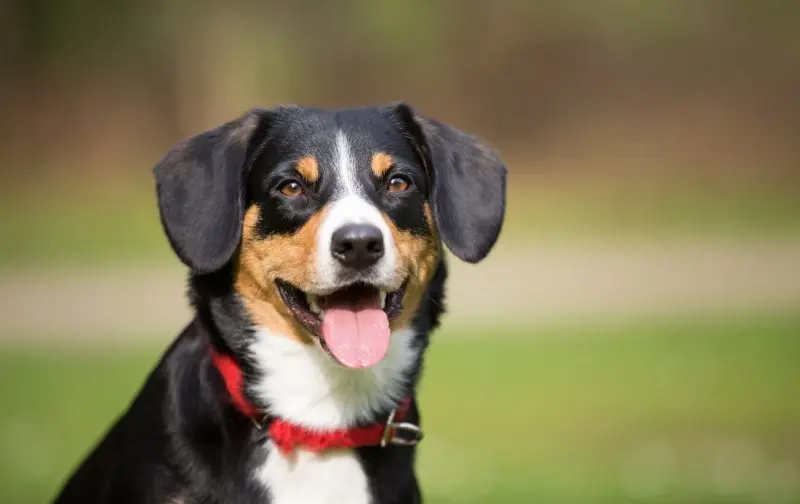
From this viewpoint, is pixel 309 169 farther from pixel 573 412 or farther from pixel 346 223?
pixel 573 412

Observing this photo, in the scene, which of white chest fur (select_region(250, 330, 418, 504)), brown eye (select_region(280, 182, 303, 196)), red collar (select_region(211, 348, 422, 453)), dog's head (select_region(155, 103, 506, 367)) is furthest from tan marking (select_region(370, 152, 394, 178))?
red collar (select_region(211, 348, 422, 453))

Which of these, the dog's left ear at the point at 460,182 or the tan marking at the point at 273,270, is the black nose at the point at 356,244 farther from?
the dog's left ear at the point at 460,182

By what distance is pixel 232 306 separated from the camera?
4.11 metres

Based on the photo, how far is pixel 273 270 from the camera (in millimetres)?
4020

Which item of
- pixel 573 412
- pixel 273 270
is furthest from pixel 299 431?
pixel 573 412

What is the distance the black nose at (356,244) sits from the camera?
3828 millimetres

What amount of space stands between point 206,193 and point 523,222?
15.1m

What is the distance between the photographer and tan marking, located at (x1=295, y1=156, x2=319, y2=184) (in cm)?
413

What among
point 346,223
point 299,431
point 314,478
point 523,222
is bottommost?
point 523,222

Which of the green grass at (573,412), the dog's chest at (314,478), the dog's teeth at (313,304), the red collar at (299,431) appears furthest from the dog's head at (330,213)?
the green grass at (573,412)

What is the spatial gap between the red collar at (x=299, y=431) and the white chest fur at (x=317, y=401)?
0.02 meters

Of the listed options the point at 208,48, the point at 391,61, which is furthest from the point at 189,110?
the point at 391,61

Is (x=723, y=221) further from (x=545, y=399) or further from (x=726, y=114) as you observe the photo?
(x=545, y=399)

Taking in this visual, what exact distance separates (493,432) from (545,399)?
4.12 feet
